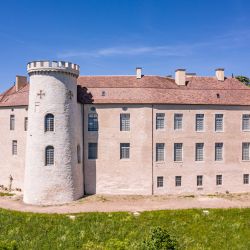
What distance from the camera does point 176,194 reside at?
3975 centimetres

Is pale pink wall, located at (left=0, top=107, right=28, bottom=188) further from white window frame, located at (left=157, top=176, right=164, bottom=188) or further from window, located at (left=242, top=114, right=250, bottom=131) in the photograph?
window, located at (left=242, top=114, right=250, bottom=131)

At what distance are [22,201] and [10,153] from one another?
26.3ft

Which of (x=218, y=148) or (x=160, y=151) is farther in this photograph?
(x=218, y=148)

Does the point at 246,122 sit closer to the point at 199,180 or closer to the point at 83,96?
the point at 199,180

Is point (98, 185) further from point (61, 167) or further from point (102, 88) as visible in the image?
point (102, 88)

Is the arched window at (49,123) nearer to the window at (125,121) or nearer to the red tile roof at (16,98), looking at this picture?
the red tile roof at (16,98)

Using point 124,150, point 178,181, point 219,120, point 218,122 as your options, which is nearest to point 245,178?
point 218,122

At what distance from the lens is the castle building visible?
3578cm

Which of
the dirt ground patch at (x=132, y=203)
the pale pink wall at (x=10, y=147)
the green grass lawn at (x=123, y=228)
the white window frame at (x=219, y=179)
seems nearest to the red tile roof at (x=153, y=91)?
the pale pink wall at (x=10, y=147)

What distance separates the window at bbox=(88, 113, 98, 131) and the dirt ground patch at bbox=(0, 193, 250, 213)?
24.2 ft

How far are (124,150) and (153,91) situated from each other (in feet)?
24.4

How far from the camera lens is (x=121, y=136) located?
1556 inches

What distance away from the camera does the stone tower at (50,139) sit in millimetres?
35438

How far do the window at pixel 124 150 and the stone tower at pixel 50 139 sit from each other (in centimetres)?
581
